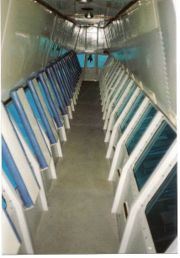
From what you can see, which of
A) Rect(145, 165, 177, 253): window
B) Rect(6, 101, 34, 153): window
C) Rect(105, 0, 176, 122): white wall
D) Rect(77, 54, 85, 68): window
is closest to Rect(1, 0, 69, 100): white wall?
Rect(6, 101, 34, 153): window

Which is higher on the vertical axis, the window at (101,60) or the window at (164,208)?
the window at (164,208)

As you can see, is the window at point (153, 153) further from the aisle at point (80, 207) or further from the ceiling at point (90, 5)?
the ceiling at point (90, 5)

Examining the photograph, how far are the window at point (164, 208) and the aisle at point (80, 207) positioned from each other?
0.59 meters

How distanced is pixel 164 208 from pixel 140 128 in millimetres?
1373

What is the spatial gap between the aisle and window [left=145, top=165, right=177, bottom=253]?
588 millimetres

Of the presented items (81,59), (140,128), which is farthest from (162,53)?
(81,59)

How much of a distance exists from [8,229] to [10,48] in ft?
5.11

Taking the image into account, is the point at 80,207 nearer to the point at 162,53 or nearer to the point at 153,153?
the point at 153,153

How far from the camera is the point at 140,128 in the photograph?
11.3 feet

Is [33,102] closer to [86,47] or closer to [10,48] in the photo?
[10,48]

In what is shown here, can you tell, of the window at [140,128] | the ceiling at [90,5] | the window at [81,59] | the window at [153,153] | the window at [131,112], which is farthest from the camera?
the window at [81,59]

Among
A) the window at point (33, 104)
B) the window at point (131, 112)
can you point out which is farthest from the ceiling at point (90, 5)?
the window at point (33, 104)

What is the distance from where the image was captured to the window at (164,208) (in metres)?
2.03

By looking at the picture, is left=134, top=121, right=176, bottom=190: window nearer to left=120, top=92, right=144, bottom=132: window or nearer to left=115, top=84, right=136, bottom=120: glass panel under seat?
left=120, top=92, right=144, bottom=132: window
